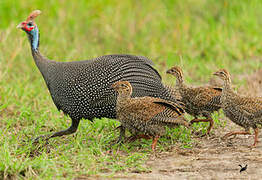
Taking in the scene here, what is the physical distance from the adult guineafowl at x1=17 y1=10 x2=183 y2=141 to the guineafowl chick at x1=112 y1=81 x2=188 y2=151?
0.15 m

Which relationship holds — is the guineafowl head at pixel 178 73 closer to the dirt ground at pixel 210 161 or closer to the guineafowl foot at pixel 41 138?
the dirt ground at pixel 210 161

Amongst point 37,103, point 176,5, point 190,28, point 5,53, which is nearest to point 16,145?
point 37,103

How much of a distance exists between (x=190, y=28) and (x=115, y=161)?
4774mm

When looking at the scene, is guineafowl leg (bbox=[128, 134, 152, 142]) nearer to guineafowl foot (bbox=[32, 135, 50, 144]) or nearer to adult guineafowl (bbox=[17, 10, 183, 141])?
adult guineafowl (bbox=[17, 10, 183, 141])

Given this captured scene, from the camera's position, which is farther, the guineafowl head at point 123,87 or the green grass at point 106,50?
the green grass at point 106,50

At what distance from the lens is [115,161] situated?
14.3 ft

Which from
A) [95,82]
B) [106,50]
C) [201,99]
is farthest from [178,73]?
[106,50]

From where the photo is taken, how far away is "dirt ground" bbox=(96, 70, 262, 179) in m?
4.04

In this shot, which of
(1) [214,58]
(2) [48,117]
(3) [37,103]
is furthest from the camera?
(1) [214,58]

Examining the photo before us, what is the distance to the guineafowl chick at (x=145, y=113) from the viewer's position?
451 centimetres

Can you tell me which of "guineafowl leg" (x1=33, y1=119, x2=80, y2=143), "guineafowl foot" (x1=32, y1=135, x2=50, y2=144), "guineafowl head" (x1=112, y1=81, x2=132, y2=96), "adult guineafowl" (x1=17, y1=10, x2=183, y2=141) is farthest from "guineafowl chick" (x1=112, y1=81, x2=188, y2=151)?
"guineafowl foot" (x1=32, y1=135, x2=50, y2=144)

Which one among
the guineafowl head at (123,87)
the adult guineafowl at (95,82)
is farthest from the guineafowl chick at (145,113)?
the adult guineafowl at (95,82)

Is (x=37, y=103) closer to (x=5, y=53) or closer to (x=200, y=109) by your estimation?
(x=5, y=53)

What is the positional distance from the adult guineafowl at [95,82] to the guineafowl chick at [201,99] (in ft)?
0.70
